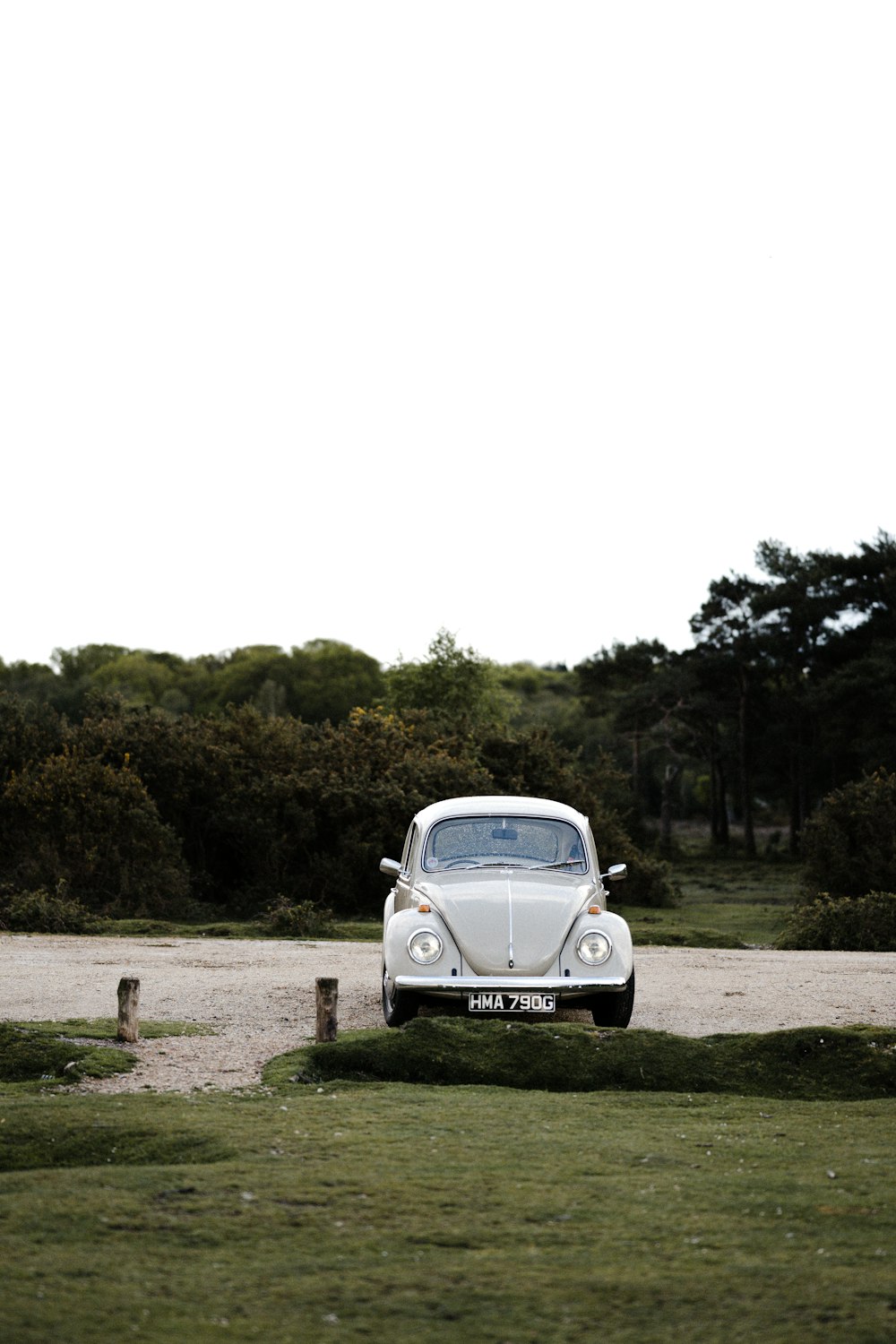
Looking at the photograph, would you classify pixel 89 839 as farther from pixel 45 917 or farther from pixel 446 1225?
pixel 446 1225

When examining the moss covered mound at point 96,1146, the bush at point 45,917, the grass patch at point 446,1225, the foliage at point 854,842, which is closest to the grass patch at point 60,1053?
the grass patch at point 446,1225

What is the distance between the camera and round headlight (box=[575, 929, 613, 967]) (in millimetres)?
10113

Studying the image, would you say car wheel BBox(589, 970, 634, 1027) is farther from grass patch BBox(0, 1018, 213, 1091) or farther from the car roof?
grass patch BBox(0, 1018, 213, 1091)

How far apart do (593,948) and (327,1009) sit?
2.12 meters

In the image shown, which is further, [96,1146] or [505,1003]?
[505,1003]

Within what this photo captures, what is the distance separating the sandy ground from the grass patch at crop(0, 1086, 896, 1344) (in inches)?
80.0

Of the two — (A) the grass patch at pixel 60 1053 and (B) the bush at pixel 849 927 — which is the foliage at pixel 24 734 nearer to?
(B) the bush at pixel 849 927

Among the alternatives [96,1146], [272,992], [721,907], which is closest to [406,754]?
[721,907]

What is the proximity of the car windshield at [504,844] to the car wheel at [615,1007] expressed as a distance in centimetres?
123

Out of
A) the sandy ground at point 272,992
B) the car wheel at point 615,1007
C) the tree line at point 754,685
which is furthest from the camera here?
the tree line at point 754,685

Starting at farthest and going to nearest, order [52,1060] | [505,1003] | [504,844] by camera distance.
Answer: [504,844] → [505,1003] → [52,1060]

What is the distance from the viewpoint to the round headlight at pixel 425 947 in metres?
10.0

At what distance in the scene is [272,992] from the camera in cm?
1286

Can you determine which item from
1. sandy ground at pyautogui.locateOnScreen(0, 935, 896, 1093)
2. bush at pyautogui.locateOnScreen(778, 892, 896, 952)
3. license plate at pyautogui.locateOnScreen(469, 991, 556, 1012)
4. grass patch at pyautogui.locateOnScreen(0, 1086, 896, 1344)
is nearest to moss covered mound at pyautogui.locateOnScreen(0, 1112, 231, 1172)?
grass patch at pyautogui.locateOnScreen(0, 1086, 896, 1344)
